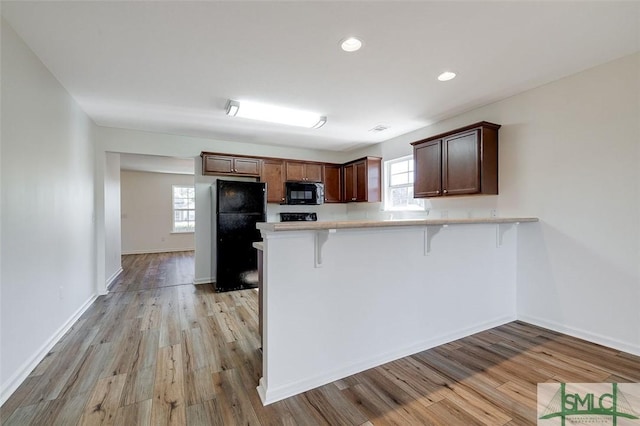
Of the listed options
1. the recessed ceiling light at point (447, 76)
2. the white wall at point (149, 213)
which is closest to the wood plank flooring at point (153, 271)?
the white wall at point (149, 213)

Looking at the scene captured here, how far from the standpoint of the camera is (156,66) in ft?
8.14

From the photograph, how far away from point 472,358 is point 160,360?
2526 mm

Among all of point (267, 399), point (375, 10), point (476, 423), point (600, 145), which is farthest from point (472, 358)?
point (375, 10)

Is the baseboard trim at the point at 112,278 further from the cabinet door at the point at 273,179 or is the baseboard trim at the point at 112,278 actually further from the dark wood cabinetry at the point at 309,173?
the cabinet door at the point at 273,179

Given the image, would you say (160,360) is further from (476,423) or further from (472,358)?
(472,358)

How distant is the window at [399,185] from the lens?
4648 millimetres

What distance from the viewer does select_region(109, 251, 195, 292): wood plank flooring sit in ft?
15.7

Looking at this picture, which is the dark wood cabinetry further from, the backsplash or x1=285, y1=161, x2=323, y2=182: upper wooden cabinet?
the backsplash

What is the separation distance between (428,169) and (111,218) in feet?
17.6

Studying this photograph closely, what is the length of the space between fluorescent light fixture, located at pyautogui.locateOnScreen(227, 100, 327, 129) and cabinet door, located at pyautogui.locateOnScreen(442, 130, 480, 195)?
5.46 ft

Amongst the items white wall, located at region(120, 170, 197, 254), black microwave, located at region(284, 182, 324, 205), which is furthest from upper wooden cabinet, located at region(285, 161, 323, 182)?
white wall, located at region(120, 170, 197, 254)

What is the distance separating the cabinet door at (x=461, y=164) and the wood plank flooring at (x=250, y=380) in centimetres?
157

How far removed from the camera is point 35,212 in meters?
2.29

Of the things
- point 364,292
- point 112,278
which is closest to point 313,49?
point 364,292
